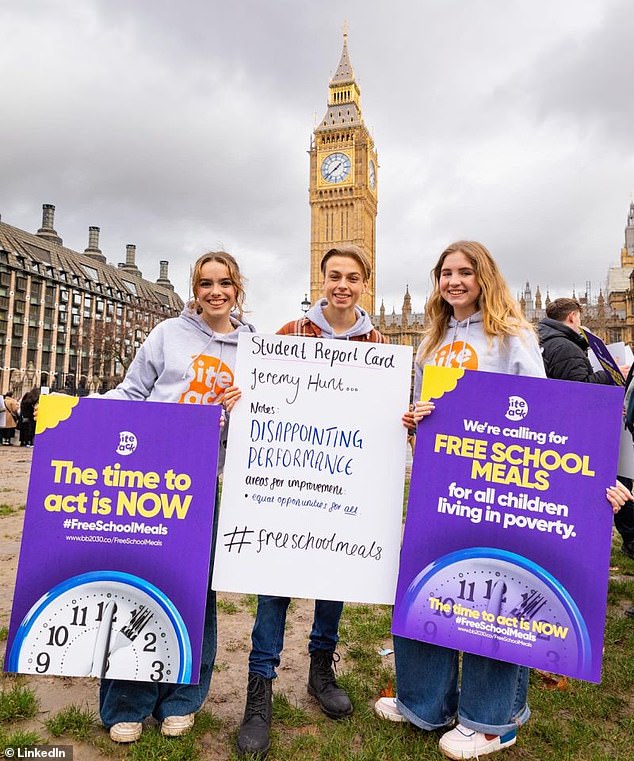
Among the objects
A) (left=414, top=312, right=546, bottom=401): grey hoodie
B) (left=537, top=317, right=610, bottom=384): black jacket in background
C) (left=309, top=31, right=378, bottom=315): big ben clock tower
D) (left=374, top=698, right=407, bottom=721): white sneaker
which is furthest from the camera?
(left=309, top=31, right=378, bottom=315): big ben clock tower

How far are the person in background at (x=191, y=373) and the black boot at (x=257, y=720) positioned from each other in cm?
22

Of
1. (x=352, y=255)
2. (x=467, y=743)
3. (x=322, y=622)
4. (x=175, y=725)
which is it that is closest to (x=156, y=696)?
(x=175, y=725)

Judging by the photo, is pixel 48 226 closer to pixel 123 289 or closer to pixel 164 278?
pixel 123 289

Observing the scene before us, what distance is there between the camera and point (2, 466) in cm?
1240

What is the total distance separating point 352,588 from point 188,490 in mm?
887

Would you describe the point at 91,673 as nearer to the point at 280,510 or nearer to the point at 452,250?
the point at 280,510

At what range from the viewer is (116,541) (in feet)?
8.30

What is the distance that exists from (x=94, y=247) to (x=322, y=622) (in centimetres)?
8214

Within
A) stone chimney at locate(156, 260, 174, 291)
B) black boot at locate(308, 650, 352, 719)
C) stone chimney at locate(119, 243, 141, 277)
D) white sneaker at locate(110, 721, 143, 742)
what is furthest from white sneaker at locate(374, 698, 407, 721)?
stone chimney at locate(156, 260, 174, 291)

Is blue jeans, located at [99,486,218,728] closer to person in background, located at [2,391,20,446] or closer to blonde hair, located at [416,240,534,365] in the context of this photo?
blonde hair, located at [416,240,534,365]

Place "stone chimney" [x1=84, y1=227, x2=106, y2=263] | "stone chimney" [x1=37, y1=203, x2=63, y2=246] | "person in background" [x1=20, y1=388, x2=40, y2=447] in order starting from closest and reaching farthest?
"person in background" [x1=20, y1=388, x2=40, y2=447], "stone chimney" [x1=37, y1=203, x2=63, y2=246], "stone chimney" [x1=84, y1=227, x2=106, y2=263]

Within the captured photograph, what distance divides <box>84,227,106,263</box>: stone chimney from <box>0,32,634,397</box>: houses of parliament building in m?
0.13

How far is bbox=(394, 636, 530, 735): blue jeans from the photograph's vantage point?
2.46 meters

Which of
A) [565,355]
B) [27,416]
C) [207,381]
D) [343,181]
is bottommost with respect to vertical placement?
[27,416]
